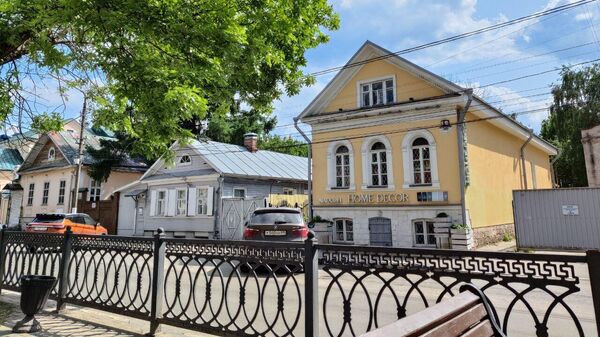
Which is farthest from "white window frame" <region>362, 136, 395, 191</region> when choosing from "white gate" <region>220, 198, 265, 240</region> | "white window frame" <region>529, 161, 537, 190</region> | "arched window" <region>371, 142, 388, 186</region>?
"white window frame" <region>529, 161, 537, 190</region>

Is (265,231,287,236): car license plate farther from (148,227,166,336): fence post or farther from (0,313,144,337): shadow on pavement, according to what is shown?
(148,227,166,336): fence post

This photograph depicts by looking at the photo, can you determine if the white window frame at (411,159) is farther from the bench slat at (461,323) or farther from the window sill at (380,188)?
the bench slat at (461,323)

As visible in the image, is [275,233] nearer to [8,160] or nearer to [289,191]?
[289,191]

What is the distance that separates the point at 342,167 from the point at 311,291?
13.9m

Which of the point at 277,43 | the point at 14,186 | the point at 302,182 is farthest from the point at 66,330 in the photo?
the point at 14,186

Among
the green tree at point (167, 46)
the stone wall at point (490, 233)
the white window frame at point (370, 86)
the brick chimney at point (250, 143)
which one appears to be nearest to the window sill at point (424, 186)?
the stone wall at point (490, 233)

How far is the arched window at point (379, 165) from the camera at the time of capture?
16.4m

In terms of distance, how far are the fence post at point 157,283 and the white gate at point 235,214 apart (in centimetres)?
1457

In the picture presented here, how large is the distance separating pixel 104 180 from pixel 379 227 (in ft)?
70.7

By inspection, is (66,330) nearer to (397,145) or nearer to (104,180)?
(397,145)

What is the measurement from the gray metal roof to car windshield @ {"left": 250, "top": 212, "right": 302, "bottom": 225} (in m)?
10.3

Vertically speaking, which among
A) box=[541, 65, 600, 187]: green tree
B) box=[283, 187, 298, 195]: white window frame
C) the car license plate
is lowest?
the car license plate

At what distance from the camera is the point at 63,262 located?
19.6 ft

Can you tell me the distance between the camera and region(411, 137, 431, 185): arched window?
15.5 meters
